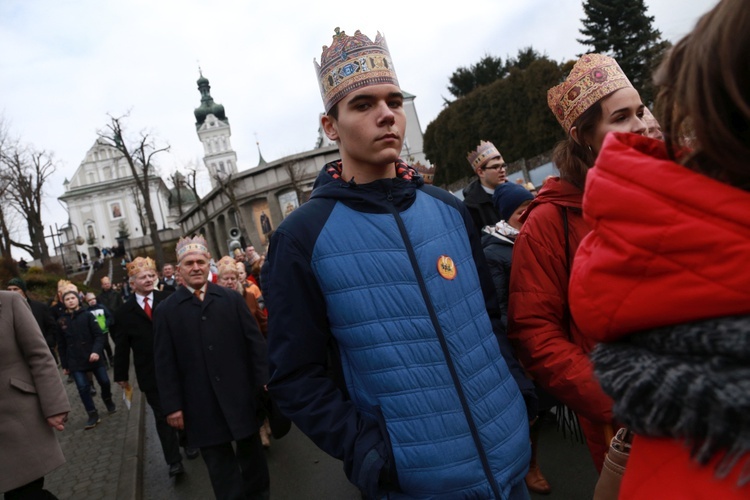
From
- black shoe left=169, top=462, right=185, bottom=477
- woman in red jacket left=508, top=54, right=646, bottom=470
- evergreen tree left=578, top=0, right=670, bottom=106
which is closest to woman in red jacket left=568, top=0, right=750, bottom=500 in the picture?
woman in red jacket left=508, top=54, right=646, bottom=470

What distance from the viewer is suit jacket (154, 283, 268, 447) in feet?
14.5

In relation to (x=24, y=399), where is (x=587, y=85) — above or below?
above

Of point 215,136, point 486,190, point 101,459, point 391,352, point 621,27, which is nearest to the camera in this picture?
point 391,352

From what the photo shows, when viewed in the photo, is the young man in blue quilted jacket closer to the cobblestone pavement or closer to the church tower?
the cobblestone pavement

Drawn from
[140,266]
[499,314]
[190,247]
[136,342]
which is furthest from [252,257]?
[499,314]

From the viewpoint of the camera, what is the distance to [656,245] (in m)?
0.94

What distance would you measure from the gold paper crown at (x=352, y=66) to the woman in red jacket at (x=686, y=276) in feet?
4.42

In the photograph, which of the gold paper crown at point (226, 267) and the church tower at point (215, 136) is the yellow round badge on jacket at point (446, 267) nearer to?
the gold paper crown at point (226, 267)

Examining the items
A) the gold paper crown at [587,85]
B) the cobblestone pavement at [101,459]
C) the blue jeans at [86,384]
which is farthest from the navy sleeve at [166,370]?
the blue jeans at [86,384]

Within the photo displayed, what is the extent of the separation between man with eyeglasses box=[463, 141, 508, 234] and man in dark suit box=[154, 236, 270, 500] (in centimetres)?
226

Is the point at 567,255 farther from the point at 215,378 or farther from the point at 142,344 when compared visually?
the point at 142,344

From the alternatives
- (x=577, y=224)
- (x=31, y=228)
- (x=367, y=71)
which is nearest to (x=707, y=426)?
(x=577, y=224)

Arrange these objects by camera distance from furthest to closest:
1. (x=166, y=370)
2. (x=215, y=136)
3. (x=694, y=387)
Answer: (x=215, y=136)
(x=166, y=370)
(x=694, y=387)

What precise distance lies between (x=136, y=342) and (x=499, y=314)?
18.2ft
